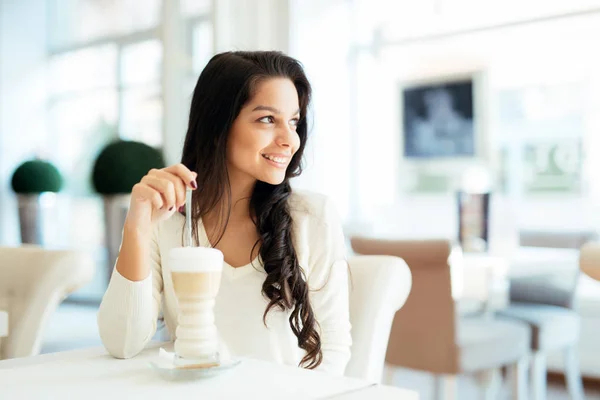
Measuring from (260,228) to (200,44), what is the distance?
304 centimetres

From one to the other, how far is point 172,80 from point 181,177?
10.8ft

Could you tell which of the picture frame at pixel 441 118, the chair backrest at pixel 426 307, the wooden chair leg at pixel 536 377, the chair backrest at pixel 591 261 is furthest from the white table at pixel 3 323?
the picture frame at pixel 441 118

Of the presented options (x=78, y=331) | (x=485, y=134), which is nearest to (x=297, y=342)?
(x=78, y=331)

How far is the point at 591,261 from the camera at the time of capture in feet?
3.83

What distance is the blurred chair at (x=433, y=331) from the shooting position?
2529 mm

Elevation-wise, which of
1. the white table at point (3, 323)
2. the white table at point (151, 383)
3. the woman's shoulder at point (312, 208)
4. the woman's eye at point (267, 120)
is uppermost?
the woman's eye at point (267, 120)

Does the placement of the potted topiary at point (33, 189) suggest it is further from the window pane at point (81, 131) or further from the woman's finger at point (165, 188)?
the woman's finger at point (165, 188)

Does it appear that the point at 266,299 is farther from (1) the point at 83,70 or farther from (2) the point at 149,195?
(1) the point at 83,70

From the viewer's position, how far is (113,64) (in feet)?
19.7

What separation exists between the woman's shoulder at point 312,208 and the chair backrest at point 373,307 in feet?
0.43

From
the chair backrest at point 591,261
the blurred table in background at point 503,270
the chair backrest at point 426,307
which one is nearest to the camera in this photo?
the chair backrest at point 591,261

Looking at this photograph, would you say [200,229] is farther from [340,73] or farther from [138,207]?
[340,73]

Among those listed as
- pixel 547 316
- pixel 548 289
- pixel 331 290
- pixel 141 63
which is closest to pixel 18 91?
pixel 141 63

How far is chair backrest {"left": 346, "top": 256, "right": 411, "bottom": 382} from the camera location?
1410 millimetres
